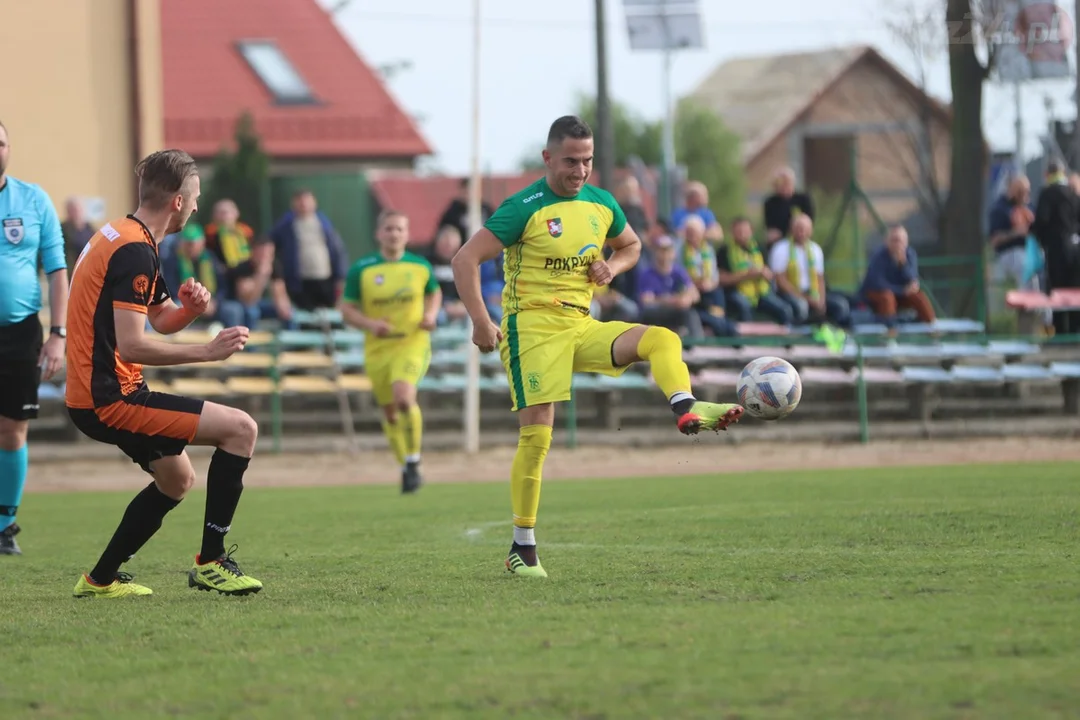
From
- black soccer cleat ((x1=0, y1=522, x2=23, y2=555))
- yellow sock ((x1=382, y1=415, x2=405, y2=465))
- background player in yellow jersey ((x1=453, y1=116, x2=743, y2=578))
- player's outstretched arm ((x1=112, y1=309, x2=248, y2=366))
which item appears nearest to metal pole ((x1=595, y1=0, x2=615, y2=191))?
yellow sock ((x1=382, y1=415, x2=405, y2=465))

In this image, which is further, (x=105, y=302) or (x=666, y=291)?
(x=666, y=291)

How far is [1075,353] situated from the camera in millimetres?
20016

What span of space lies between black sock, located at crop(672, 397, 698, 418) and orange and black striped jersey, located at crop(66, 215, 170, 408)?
227 cm

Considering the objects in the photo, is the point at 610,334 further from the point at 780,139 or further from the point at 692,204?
the point at 780,139

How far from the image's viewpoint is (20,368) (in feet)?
29.1

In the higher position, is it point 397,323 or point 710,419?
Result: point 397,323

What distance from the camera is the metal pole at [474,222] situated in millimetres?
18266

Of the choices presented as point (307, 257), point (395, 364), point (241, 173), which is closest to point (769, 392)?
point (395, 364)

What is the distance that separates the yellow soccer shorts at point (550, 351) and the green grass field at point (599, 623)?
Result: 832 mm

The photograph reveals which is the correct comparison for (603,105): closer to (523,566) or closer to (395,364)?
(395,364)

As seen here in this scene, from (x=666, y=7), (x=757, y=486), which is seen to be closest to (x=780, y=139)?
(x=666, y=7)

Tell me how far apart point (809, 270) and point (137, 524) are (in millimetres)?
14274

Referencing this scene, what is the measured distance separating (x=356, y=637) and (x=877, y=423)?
14.7m

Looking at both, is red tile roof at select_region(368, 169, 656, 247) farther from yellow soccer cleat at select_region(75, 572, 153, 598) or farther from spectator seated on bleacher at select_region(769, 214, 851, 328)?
yellow soccer cleat at select_region(75, 572, 153, 598)
